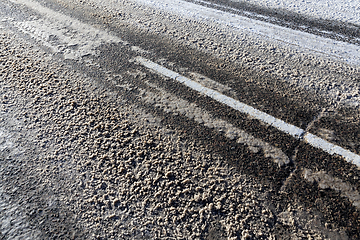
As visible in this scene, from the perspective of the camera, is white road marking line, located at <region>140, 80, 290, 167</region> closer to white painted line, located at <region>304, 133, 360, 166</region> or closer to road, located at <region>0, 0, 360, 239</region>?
road, located at <region>0, 0, 360, 239</region>

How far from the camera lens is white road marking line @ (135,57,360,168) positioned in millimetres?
2425

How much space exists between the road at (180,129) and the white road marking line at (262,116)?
2 centimetres

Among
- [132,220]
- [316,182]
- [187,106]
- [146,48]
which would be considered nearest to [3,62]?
[146,48]

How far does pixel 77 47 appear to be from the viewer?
3.84 meters

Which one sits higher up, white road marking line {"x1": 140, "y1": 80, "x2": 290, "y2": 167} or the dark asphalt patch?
the dark asphalt patch

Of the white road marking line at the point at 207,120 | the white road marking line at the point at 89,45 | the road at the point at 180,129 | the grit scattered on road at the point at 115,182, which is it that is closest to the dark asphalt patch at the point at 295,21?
the road at the point at 180,129

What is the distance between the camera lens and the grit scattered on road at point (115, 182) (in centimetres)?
192

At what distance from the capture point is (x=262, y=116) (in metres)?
2.76

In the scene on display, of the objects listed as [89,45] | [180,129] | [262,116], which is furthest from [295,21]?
[89,45]

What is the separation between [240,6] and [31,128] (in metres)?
4.16

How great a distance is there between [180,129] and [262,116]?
0.88m

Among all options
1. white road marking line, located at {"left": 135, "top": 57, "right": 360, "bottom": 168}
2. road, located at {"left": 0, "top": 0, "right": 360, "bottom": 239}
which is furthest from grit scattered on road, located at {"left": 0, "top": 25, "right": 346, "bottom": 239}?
white road marking line, located at {"left": 135, "top": 57, "right": 360, "bottom": 168}

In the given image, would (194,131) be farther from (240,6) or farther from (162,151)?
(240,6)

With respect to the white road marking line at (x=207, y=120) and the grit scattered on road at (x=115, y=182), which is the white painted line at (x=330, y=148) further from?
the grit scattered on road at (x=115, y=182)
